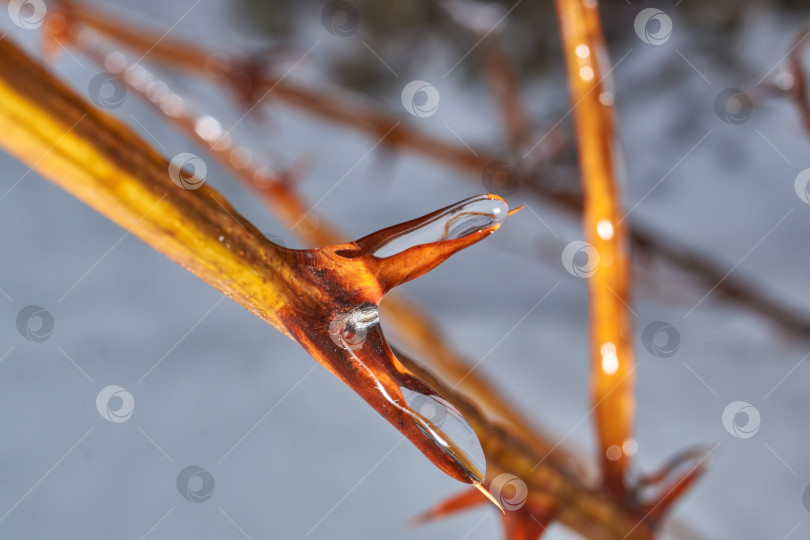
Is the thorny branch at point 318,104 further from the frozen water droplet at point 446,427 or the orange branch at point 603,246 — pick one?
the frozen water droplet at point 446,427

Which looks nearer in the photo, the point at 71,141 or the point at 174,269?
the point at 71,141

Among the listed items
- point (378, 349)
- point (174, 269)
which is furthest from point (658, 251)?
point (174, 269)

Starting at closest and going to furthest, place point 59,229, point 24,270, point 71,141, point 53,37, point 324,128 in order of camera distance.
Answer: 1. point 71,141
2. point 53,37
3. point 24,270
4. point 59,229
5. point 324,128

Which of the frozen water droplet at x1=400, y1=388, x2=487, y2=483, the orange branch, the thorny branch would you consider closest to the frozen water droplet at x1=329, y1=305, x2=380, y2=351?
the frozen water droplet at x1=400, y1=388, x2=487, y2=483

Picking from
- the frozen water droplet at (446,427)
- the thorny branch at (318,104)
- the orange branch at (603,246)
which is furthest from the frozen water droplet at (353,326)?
the thorny branch at (318,104)

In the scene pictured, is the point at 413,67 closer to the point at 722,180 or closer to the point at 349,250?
the point at 722,180

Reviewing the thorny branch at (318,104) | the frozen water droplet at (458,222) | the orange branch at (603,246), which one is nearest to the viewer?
the frozen water droplet at (458,222)

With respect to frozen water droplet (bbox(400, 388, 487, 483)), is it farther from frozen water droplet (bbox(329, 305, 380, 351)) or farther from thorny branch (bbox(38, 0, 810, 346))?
thorny branch (bbox(38, 0, 810, 346))
